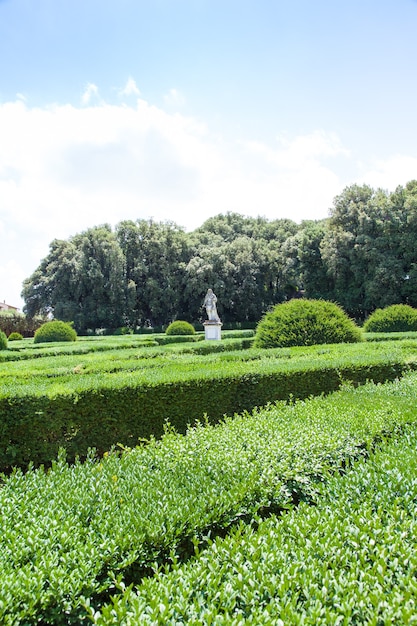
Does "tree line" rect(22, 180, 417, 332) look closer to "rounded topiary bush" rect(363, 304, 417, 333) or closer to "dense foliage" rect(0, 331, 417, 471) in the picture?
"rounded topiary bush" rect(363, 304, 417, 333)

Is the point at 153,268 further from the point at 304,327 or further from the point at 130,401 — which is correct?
the point at 130,401

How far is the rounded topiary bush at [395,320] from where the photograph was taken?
15.9 m

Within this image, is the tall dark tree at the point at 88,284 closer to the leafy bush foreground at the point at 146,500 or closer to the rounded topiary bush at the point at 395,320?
the rounded topiary bush at the point at 395,320

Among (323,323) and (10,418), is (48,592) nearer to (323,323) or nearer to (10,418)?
(10,418)

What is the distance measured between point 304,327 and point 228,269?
68.6ft

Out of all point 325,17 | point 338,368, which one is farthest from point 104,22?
point 338,368

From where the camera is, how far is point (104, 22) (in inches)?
177

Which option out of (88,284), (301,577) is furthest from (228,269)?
(301,577)

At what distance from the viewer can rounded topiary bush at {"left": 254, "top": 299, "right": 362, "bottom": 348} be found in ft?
36.4

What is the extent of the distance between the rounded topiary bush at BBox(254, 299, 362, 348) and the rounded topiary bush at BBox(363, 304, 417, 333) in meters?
5.30

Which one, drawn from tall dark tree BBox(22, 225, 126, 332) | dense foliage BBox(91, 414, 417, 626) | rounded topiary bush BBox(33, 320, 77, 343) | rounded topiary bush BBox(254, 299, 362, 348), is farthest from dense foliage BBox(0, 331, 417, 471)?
tall dark tree BBox(22, 225, 126, 332)

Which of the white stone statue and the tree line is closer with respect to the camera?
the white stone statue

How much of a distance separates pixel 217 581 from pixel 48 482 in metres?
1.39

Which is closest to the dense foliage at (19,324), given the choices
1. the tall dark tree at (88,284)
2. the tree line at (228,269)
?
the tree line at (228,269)
